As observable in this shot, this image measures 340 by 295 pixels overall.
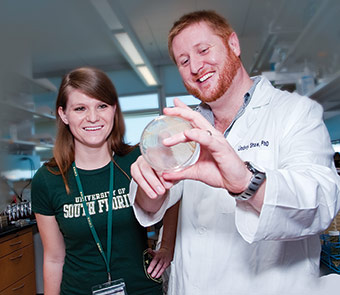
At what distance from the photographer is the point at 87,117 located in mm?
1179

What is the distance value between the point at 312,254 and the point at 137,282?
2.05 ft

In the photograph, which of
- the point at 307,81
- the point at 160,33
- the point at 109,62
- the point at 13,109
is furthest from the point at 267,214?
the point at 109,62

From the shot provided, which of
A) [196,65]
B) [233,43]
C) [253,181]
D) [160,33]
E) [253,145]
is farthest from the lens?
[160,33]

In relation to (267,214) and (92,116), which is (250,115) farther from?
(92,116)

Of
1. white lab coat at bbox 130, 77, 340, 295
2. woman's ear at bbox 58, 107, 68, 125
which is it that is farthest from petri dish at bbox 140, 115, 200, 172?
woman's ear at bbox 58, 107, 68, 125

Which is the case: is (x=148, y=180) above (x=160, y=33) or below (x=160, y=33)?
below

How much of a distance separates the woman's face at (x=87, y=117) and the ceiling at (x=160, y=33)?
0.96 ft

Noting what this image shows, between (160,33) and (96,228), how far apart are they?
429 centimetres

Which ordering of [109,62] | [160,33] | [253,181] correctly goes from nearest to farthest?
[253,181], [160,33], [109,62]

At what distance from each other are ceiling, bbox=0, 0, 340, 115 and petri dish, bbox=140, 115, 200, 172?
0.81 metres

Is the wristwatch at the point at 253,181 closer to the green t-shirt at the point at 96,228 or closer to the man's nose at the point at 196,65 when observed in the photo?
the man's nose at the point at 196,65

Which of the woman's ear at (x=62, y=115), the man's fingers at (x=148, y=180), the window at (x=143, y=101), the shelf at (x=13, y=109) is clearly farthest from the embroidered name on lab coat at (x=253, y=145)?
the window at (x=143, y=101)

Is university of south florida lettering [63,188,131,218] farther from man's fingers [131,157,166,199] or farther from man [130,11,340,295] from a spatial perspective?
man's fingers [131,157,166,199]

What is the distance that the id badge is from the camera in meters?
1.00
